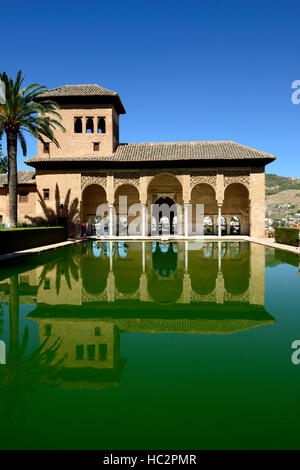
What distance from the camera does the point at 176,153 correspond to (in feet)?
79.7

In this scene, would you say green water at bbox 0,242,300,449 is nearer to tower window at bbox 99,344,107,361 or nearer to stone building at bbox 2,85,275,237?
tower window at bbox 99,344,107,361

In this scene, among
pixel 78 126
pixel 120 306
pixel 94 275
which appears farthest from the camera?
pixel 78 126

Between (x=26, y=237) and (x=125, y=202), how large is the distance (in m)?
12.9

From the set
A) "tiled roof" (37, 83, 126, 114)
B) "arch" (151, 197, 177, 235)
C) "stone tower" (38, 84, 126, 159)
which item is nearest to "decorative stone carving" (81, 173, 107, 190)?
"stone tower" (38, 84, 126, 159)

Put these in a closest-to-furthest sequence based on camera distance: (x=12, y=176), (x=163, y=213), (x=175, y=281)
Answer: (x=175, y=281)
(x=12, y=176)
(x=163, y=213)

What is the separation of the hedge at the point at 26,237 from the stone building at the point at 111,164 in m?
5.09

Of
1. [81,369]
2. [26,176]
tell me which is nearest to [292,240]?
[81,369]

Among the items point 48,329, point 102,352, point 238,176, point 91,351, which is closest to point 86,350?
point 91,351

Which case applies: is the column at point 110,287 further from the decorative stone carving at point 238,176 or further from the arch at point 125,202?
the arch at point 125,202

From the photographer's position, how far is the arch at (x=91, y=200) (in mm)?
27109

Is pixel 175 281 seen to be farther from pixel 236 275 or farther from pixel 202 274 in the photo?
pixel 236 275

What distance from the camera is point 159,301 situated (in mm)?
5824
